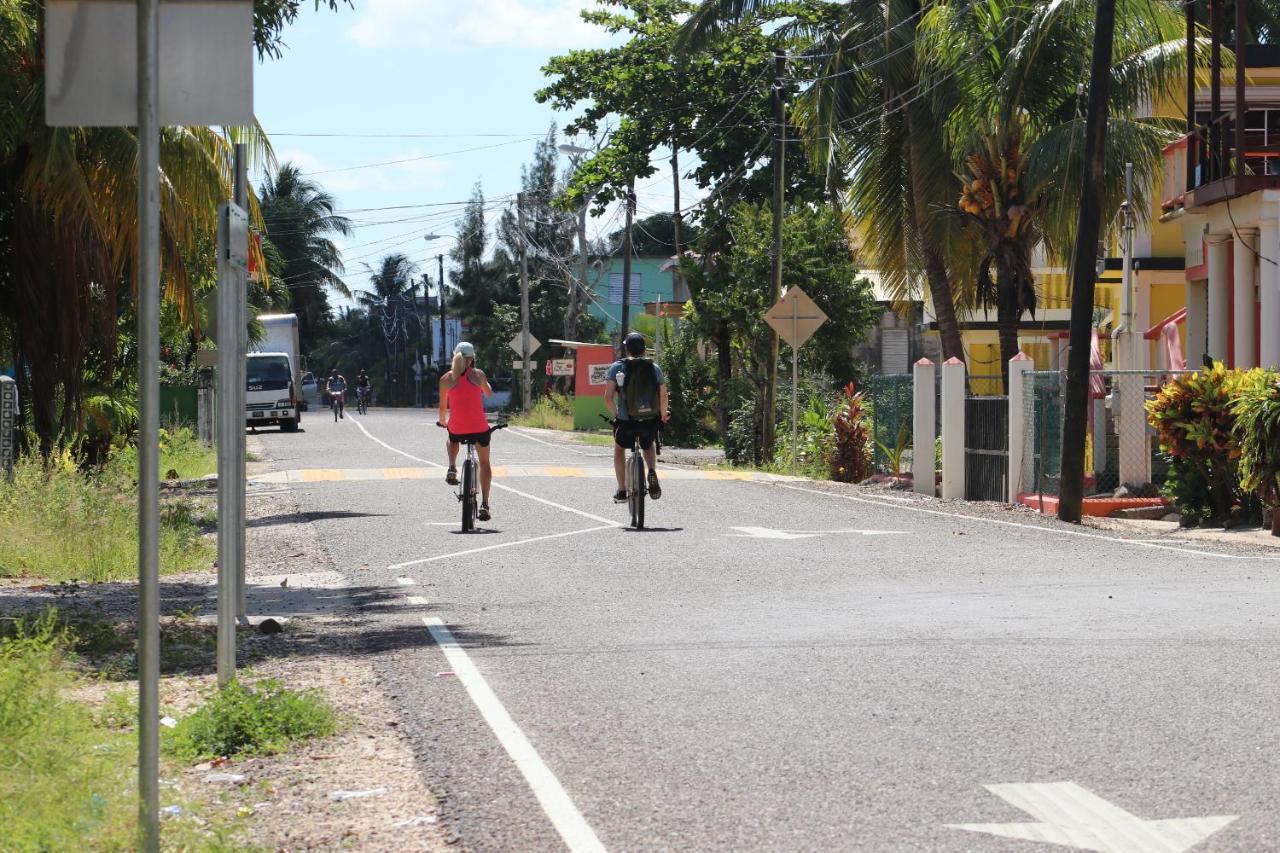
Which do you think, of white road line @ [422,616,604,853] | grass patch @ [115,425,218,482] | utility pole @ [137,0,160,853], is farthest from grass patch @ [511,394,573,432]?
utility pole @ [137,0,160,853]

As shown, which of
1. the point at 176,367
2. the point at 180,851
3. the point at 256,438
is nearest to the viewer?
the point at 180,851

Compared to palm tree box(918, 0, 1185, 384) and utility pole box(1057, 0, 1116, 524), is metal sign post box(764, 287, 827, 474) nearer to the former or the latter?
palm tree box(918, 0, 1185, 384)

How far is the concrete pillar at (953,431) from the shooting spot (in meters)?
23.2

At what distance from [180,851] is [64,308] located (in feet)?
46.7

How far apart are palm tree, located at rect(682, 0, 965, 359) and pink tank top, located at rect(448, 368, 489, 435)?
13848 mm

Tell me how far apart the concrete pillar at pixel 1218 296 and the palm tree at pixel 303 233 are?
180ft

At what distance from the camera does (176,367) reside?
43.1 meters

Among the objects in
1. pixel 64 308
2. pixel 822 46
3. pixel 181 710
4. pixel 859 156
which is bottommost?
pixel 181 710

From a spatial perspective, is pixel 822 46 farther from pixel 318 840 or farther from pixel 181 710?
pixel 318 840

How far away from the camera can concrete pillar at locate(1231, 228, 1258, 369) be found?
81.4 ft

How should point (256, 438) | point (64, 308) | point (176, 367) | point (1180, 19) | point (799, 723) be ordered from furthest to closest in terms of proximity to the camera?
1. point (256, 438)
2. point (176, 367)
3. point (1180, 19)
4. point (64, 308)
5. point (799, 723)

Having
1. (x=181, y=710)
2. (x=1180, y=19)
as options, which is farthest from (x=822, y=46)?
(x=181, y=710)

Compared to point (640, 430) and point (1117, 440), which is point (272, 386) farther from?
point (640, 430)

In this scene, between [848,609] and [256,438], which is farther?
[256,438]
